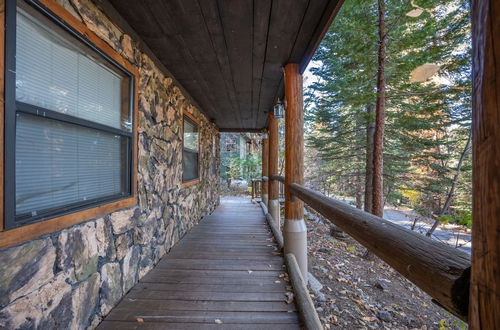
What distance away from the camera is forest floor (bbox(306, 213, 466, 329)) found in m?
2.35

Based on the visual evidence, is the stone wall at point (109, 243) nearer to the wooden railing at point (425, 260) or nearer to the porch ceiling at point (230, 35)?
the porch ceiling at point (230, 35)

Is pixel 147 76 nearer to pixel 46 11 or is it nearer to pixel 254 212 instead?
pixel 46 11

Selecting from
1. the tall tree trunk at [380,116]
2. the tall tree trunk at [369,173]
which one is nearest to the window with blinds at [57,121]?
the tall tree trunk at [380,116]

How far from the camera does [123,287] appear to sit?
1.96 m

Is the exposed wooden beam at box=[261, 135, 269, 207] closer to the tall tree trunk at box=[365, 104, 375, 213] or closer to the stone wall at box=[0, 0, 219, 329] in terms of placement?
the tall tree trunk at box=[365, 104, 375, 213]

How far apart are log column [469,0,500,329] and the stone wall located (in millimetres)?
1737

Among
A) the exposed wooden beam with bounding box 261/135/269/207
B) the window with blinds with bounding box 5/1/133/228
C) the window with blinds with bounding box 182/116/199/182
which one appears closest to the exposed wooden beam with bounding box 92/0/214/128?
the window with blinds with bounding box 5/1/133/228

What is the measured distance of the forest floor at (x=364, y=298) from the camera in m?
2.35

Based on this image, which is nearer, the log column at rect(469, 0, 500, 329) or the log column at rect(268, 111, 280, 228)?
the log column at rect(469, 0, 500, 329)

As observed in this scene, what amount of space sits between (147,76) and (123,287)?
2155 millimetres

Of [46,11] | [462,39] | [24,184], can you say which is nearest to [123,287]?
[24,184]

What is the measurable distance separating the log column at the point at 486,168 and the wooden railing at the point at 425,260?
66mm

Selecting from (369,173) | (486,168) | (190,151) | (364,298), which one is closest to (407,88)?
(369,173)

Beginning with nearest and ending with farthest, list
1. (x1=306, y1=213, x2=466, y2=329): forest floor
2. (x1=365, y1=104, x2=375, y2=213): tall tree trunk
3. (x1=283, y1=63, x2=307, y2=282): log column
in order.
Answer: (x1=306, y1=213, x2=466, y2=329): forest floor
(x1=283, y1=63, x2=307, y2=282): log column
(x1=365, y1=104, x2=375, y2=213): tall tree trunk
